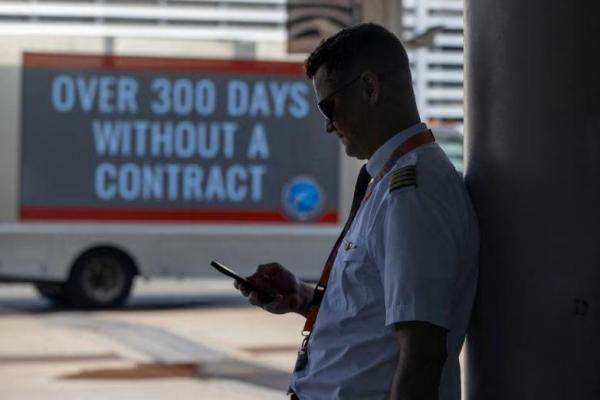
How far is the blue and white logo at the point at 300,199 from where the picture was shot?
1650 cm

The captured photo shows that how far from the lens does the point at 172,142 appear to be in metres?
16.2

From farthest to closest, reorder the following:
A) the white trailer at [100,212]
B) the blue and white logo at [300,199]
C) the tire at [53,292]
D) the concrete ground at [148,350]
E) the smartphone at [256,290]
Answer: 1. the blue and white logo at [300,199]
2. the tire at [53,292]
3. the white trailer at [100,212]
4. the concrete ground at [148,350]
5. the smartphone at [256,290]

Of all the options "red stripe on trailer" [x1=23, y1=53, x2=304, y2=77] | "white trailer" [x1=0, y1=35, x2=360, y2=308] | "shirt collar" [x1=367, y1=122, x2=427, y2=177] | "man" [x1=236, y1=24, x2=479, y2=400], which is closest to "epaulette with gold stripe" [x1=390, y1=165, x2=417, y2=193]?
"man" [x1=236, y1=24, x2=479, y2=400]

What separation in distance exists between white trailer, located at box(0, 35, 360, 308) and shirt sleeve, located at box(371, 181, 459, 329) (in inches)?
531

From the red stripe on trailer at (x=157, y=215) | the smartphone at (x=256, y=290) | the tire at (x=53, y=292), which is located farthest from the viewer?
the tire at (x=53, y=292)

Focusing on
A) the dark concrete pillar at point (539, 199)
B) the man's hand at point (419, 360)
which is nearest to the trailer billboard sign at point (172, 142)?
the dark concrete pillar at point (539, 199)

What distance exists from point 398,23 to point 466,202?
9.55 m

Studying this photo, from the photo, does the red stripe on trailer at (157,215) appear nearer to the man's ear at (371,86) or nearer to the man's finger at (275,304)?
the man's finger at (275,304)

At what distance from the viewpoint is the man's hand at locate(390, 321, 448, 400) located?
2.39 m

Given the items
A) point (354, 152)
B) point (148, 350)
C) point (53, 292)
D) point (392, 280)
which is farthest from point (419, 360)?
point (53, 292)

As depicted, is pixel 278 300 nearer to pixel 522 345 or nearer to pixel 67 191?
pixel 522 345

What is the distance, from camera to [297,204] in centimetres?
1650

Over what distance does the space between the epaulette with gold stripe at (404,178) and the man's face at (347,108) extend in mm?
184

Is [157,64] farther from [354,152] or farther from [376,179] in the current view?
[376,179]
